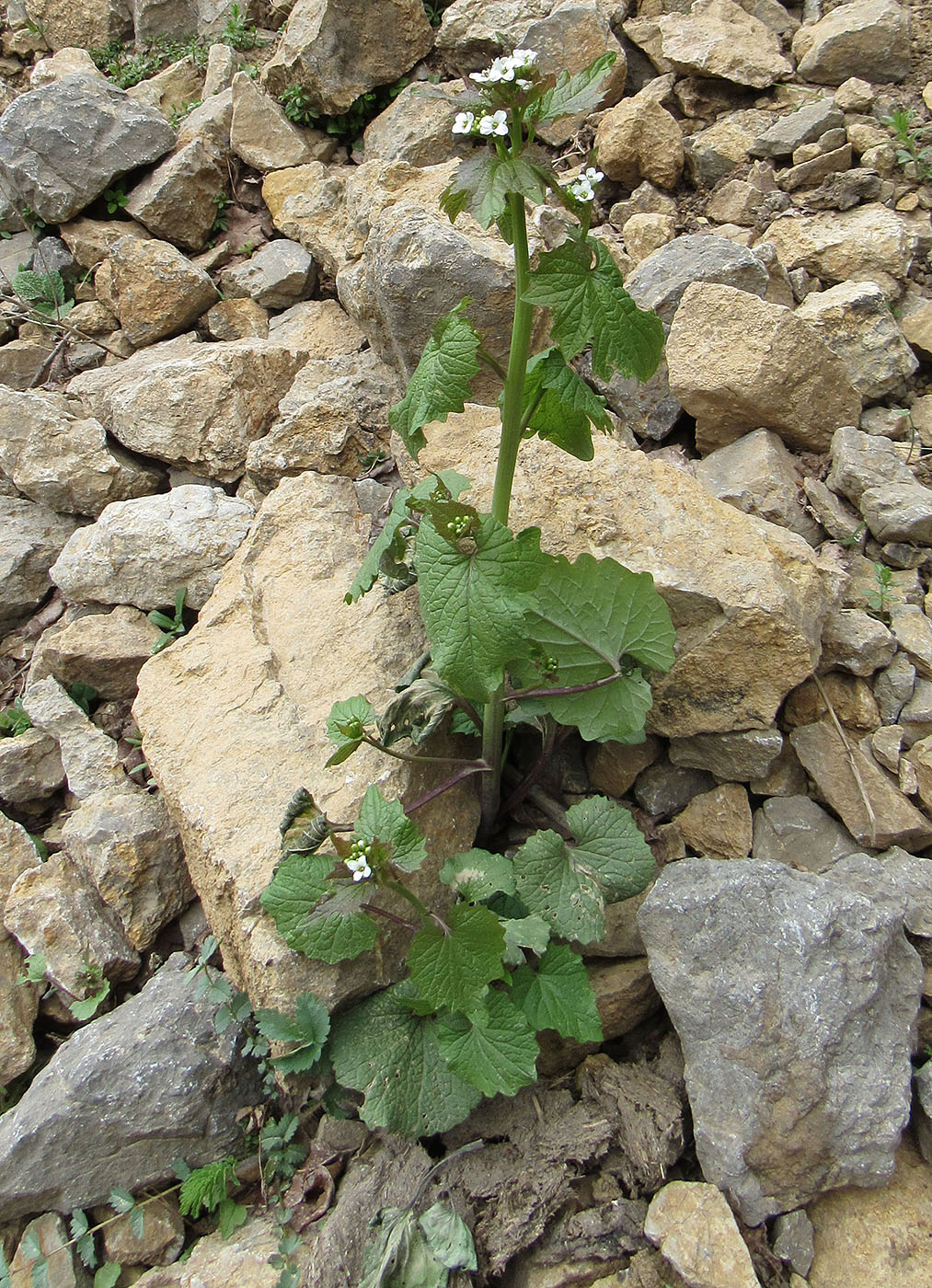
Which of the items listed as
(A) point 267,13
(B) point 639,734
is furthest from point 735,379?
(A) point 267,13

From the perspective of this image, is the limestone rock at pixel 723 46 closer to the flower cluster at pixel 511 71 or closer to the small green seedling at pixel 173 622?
the flower cluster at pixel 511 71

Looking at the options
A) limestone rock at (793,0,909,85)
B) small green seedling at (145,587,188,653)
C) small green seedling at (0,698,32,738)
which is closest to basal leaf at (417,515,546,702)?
small green seedling at (145,587,188,653)

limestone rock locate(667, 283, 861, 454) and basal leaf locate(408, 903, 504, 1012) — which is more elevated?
limestone rock locate(667, 283, 861, 454)

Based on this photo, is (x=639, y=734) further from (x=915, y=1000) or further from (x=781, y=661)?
(x=915, y=1000)

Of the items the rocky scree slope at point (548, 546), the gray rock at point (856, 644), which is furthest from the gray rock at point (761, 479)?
the gray rock at point (856, 644)

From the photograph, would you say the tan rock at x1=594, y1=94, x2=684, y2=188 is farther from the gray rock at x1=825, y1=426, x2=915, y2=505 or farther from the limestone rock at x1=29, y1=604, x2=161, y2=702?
the limestone rock at x1=29, y1=604, x2=161, y2=702
